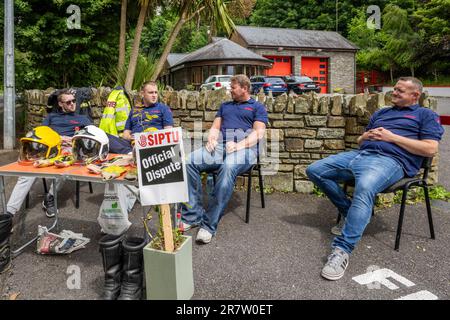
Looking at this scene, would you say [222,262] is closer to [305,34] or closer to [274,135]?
[274,135]

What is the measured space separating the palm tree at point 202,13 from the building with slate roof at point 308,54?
2175 centimetres

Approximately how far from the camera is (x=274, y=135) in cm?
501

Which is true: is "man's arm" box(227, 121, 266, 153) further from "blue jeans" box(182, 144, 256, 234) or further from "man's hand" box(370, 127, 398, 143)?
"man's hand" box(370, 127, 398, 143)

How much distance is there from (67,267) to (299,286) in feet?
5.90

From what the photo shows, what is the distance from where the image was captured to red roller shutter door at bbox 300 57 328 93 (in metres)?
32.3

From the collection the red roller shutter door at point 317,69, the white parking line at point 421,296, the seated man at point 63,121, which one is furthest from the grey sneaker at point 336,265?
the red roller shutter door at point 317,69

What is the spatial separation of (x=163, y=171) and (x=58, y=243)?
4.67ft

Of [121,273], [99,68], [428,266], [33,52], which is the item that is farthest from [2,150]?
[428,266]

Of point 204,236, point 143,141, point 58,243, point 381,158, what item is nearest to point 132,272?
point 143,141

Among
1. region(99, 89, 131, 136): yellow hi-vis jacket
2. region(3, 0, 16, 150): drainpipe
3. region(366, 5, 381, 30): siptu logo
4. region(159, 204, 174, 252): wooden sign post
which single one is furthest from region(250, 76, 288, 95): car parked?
region(159, 204, 174, 252): wooden sign post

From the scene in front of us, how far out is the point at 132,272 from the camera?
252 centimetres

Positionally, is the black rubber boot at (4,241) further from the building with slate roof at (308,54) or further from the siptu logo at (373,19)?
the building with slate roof at (308,54)

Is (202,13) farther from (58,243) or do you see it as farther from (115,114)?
(58,243)

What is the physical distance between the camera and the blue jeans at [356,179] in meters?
3.01
